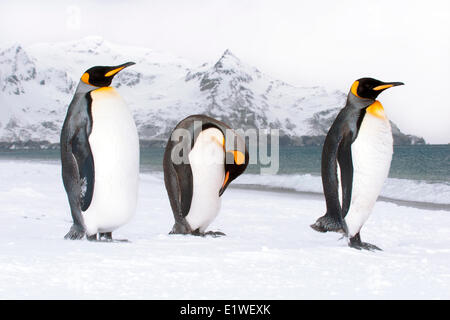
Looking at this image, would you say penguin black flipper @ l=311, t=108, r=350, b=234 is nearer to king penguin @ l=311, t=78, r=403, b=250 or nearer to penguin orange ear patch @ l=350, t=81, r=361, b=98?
king penguin @ l=311, t=78, r=403, b=250

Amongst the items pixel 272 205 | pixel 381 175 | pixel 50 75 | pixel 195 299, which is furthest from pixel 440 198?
pixel 50 75

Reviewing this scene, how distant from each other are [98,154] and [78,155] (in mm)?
137

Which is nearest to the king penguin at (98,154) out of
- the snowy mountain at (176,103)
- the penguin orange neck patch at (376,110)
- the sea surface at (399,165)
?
the penguin orange neck patch at (376,110)

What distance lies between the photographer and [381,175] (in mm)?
4613

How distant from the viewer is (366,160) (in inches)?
177

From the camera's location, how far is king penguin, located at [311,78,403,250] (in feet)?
14.6

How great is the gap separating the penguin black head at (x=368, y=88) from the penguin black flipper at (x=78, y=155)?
2032 millimetres

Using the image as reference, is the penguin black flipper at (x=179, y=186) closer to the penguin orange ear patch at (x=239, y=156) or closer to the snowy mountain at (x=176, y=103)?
the penguin orange ear patch at (x=239, y=156)

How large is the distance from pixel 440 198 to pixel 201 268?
11.9 metres

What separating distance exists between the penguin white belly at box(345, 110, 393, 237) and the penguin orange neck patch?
0.4 inches

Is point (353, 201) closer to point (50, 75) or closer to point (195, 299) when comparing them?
point (195, 299)

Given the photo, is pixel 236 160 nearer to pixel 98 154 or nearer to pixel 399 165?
pixel 98 154

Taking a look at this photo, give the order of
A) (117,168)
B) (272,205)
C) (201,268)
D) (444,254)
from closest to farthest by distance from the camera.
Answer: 1. (201,268)
2. (117,168)
3. (444,254)
4. (272,205)

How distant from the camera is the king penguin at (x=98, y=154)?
403 centimetres
